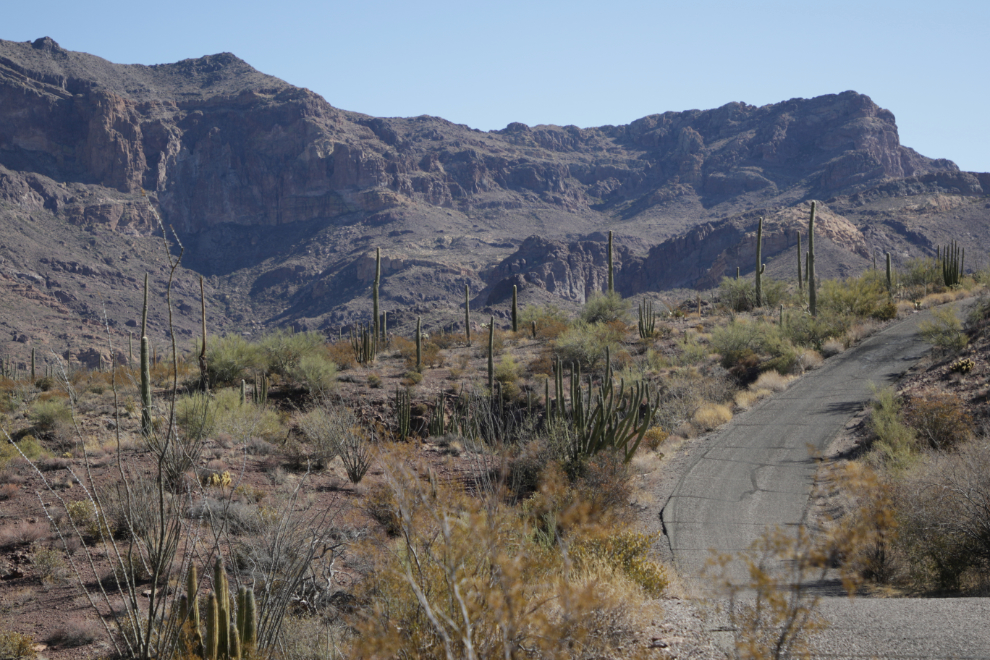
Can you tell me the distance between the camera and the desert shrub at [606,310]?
122 ft

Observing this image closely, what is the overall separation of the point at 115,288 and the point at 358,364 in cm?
9669

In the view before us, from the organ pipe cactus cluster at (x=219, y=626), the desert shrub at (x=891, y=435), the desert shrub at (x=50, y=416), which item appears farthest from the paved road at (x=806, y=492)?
the desert shrub at (x=50, y=416)

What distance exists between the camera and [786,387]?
2111 cm

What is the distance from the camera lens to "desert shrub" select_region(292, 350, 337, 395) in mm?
23766

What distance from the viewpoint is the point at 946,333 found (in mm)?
19234

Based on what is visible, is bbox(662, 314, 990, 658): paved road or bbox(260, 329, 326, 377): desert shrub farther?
bbox(260, 329, 326, 377): desert shrub

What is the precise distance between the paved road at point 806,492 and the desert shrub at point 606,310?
568 inches

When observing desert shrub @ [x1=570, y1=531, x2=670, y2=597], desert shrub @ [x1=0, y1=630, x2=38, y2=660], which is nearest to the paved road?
desert shrub @ [x1=570, y1=531, x2=670, y2=597]

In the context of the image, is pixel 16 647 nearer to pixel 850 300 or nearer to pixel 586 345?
pixel 586 345

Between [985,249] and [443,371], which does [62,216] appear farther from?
[985,249]

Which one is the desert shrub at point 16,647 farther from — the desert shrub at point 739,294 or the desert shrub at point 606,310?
the desert shrub at point 739,294

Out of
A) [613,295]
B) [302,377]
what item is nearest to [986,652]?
[302,377]

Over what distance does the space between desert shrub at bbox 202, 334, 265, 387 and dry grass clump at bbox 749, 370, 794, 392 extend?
1749cm

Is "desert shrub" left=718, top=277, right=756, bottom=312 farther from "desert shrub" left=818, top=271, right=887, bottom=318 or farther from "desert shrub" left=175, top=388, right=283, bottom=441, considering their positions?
"desert shrub" left=175, top=388, right=283, bottom=441
